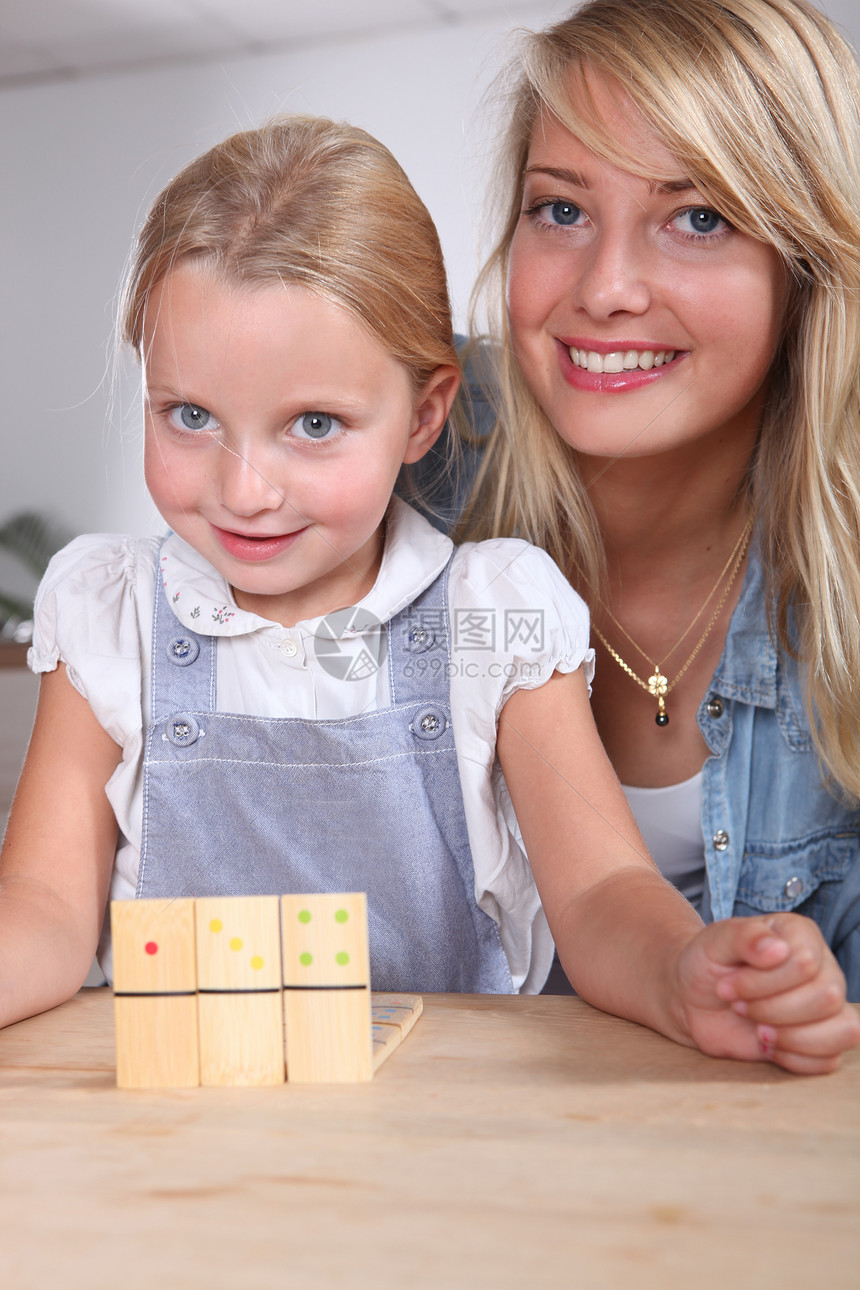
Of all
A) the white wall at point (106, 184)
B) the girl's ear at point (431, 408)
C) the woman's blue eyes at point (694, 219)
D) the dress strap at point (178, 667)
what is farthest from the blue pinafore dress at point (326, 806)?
the woman's blue eyes at point (694, 219)

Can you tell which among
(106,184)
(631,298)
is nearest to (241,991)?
(631,298)

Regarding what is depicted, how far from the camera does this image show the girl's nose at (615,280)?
0.79 metres

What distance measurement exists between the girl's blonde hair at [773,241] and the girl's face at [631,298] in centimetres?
2

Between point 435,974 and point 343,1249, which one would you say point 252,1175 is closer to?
point 343,1249

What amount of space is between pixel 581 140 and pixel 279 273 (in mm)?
290

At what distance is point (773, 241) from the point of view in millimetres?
811

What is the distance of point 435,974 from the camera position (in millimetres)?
756

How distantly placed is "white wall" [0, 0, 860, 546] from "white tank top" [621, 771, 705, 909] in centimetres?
46

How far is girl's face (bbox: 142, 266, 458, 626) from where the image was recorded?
64 cm

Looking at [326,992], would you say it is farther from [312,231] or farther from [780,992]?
[312,231]

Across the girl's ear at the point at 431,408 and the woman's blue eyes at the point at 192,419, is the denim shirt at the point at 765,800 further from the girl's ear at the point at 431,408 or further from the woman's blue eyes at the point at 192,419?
the woman's blue eyes at the point at 192,419

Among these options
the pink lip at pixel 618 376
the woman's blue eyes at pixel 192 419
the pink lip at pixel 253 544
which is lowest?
the pink lip at pixel 253 544

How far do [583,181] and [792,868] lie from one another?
0.57 meters

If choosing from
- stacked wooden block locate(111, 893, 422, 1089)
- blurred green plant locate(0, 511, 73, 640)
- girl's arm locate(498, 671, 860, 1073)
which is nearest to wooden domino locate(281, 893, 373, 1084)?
stacked wooden block locate(111, 893, 422, 1089)
